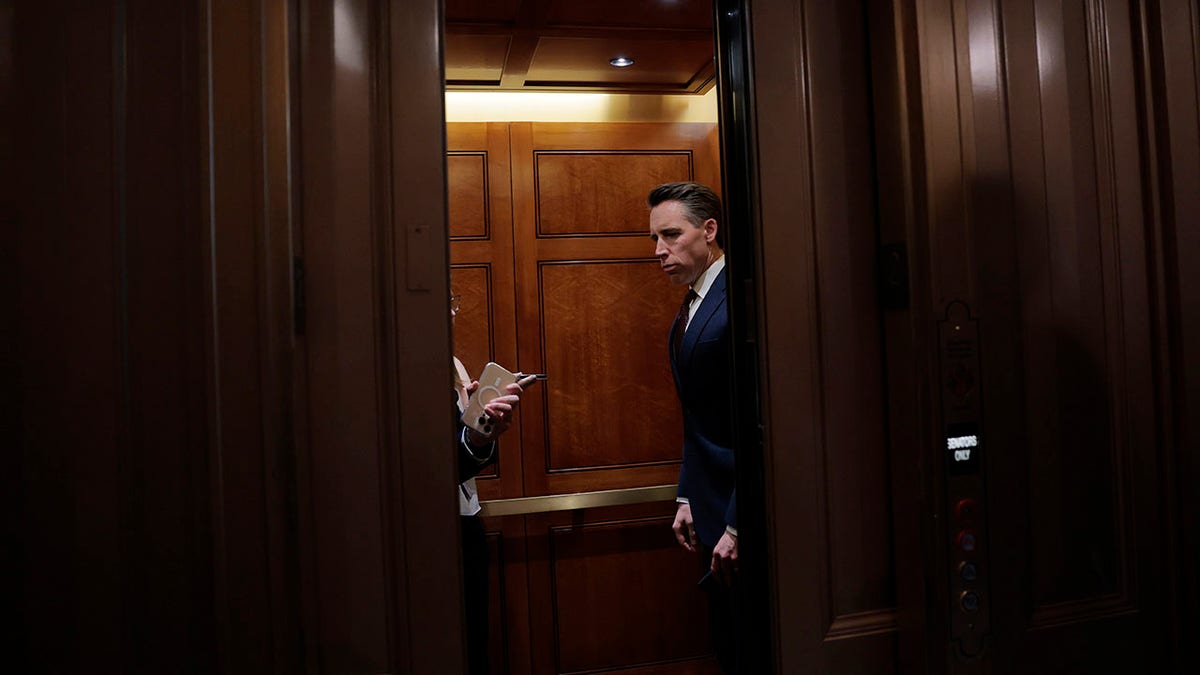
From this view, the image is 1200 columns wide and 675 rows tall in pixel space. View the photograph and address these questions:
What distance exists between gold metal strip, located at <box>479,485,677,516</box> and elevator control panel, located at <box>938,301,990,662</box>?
71.4 inches

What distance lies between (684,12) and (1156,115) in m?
1.44

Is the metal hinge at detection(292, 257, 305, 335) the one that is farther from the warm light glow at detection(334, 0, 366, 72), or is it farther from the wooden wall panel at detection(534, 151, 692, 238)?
the wooden wall panel at detection(534, 151, 692, 238)

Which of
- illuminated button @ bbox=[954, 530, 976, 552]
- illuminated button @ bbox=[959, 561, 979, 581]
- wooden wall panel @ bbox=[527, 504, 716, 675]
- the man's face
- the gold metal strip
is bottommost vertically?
wooden wall panel @ bbox=[527, 504, 716, 675]

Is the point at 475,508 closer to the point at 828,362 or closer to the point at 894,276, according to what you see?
the point at 828,362

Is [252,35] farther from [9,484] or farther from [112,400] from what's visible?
[9,484]

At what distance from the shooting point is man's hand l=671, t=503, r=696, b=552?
2.22 meters

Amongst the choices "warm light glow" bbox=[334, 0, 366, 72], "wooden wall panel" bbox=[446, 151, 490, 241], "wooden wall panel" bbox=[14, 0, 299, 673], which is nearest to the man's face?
"wooden wall panel" bbox=[446, 151, 490, 241]

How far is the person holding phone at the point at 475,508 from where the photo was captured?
6.73 feet

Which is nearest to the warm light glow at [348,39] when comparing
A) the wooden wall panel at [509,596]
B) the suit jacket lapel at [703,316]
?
the suit jacket lapel at [703,316]

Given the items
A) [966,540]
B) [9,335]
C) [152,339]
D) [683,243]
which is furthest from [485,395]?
[966,540]

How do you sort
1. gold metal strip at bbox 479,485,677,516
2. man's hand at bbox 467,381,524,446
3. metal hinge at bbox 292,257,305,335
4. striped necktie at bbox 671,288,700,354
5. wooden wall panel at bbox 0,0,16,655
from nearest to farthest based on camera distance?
1. wooden wall panel at bbox 0,0,16,655
2. metal hinge at bbox 292,257,305,335
3. man's hand at bbox 467,381,524,446
4. striped necktie at bbox 671,288,700,354
5. gold metal strip at bbox 479,485,677,516

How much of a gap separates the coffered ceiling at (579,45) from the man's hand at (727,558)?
1.48 m

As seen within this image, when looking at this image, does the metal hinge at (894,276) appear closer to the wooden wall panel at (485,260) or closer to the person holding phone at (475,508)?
the person holding phone at (475,508)

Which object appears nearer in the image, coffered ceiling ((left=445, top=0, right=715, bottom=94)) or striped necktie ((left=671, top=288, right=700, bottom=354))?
coffered ceiling ((left=445, top=0, right=715, bottom=94))
